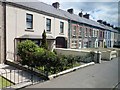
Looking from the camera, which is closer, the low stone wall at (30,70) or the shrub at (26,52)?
the low stone wall at (30,70)

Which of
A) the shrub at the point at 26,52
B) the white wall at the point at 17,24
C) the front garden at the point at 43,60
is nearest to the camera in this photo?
the front garden at the point at 43,60

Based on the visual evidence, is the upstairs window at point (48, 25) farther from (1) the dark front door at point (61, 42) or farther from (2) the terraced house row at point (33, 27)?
(1) the dark front door at point (61, 42)

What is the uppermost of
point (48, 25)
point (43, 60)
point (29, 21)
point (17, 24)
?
point (29, 21)

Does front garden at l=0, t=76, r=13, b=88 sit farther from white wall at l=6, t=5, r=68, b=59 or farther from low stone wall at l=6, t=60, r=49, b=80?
white wall at l=6, t=5, r=68, b=59

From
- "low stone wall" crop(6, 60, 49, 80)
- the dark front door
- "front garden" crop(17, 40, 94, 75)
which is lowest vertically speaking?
→ "low stone wall" crop(6, 60, 49, 80)

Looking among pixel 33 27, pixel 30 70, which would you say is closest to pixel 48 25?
pixel 33 27

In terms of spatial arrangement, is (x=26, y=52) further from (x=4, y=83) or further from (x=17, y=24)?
(x=17, y=24)

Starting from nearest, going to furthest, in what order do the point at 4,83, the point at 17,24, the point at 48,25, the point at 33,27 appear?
1. the point at 4,83
2. the point at 17,24
3. the point at 33,27
4. the point at 48,25

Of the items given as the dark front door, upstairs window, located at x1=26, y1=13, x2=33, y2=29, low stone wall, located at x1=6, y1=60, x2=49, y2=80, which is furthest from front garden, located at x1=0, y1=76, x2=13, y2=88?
the dark front door

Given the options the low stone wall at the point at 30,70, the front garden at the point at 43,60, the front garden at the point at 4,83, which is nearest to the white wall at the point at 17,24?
the low stone wall at the point at 30,70

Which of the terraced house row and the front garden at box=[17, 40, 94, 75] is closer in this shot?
the front garden at box=[17, 40, 94, 75]

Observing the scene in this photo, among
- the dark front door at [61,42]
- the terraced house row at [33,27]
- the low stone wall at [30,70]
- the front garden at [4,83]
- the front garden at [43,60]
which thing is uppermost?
the terraced house row at [33,27]

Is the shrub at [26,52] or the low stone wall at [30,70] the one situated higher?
the shrub at [26,52]

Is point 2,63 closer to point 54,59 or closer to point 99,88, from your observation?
point 54,59
